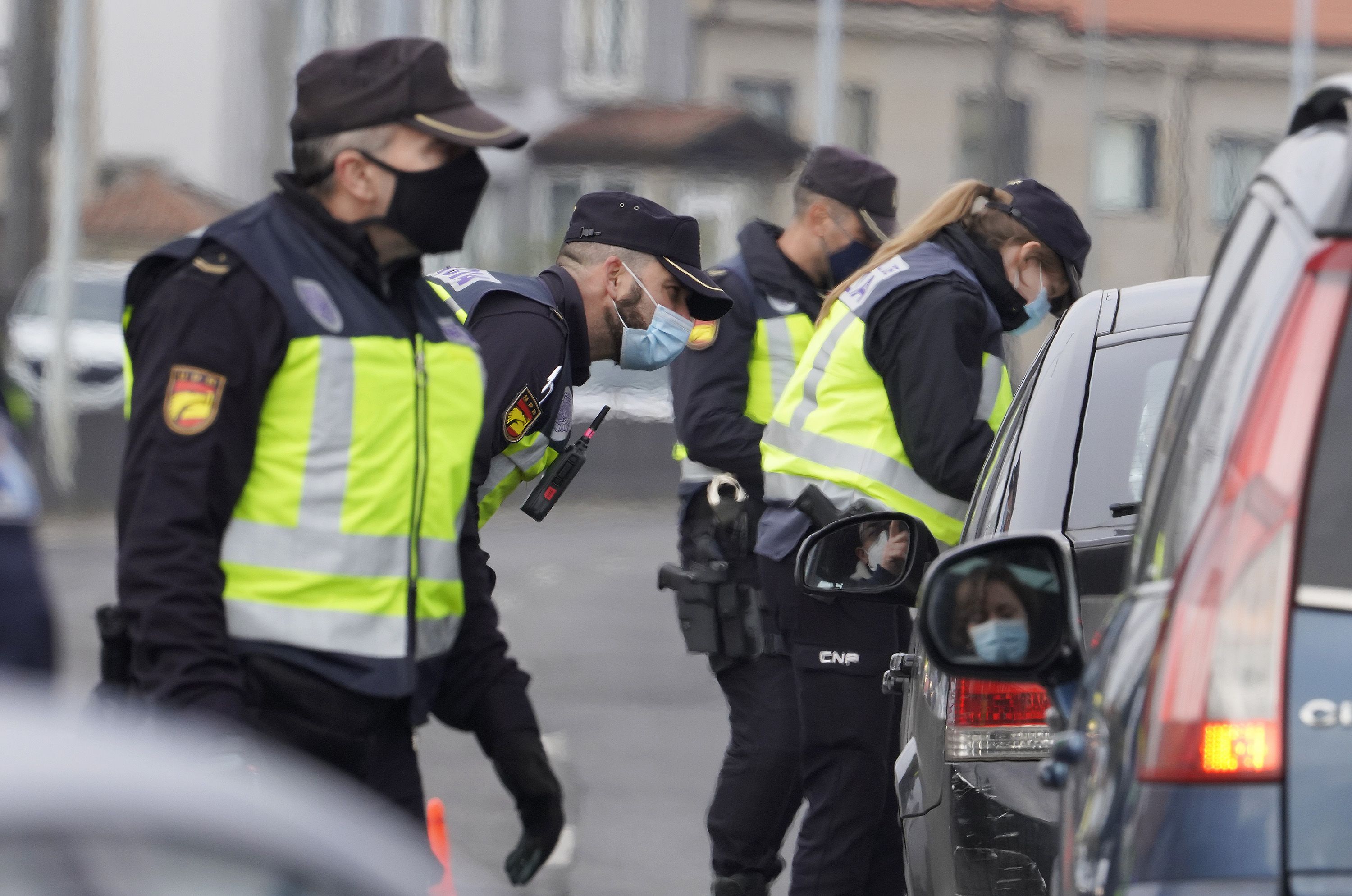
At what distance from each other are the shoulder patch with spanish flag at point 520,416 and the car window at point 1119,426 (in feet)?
3.50

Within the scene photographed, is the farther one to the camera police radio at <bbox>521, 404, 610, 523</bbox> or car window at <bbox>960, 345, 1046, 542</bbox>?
police radio at <bbox>521, 404, 610, 523</bbox>

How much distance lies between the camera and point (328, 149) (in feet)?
9.74

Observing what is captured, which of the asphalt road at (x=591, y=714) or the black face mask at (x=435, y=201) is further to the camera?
the asphalt road at (x=591, y=714)

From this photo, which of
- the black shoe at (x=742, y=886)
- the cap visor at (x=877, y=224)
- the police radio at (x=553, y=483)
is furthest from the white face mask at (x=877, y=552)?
the cap visor at (x=877, y=224)

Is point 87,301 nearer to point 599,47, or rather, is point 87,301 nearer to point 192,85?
point 192,85

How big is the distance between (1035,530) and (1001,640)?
0.76 metres

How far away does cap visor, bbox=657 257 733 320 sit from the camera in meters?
4.46

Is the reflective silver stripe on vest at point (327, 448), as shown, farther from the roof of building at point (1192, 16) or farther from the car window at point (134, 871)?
the roof of building at point (1192, 16)

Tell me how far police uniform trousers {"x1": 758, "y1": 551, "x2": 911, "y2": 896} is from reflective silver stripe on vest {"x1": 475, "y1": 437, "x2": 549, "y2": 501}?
78cm

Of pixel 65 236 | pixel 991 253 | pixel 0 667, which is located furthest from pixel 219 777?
pixel 65 236

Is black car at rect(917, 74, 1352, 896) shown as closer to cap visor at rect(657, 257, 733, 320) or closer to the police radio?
the police radio

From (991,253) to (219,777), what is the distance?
10.6 ft

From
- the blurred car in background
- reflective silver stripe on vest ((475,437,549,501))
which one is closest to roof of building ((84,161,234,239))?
the blurred car in background

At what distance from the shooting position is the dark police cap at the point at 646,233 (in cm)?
443
